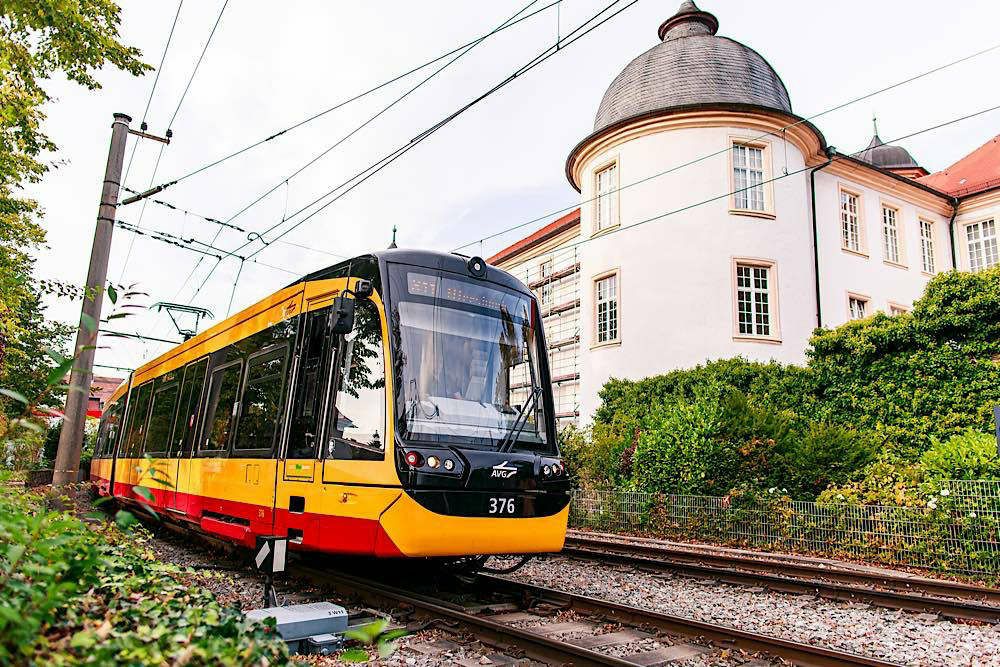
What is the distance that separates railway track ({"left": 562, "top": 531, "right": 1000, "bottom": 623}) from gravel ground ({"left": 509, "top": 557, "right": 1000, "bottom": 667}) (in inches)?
9.2

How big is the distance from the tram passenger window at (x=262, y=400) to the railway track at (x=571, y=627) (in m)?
1.91

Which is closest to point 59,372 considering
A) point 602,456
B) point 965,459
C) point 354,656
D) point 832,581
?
point 354,656

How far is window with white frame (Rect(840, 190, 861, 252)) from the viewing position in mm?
27250

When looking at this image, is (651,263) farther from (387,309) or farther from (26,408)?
(26,408)

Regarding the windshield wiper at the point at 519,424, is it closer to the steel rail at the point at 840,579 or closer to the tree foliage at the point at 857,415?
the steel rail at the point at 840,579

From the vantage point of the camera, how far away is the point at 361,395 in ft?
23.4

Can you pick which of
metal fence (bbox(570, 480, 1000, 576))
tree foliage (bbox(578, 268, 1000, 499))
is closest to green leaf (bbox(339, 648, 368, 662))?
metal fence (bbox(570, 480, 1000, 576))

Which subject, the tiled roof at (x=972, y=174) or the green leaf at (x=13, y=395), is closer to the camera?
the green leaf at (x=13, y=395)

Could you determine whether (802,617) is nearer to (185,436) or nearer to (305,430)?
(305,430)

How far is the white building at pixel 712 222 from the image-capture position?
77.9 feet

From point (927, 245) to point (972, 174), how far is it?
607 cm

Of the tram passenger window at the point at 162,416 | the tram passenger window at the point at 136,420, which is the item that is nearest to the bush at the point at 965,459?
the tram passenger window at the point at 162,416

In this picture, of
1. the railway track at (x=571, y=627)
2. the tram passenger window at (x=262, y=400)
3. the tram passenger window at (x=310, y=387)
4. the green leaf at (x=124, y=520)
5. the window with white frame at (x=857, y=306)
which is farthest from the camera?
the window with white frame at (x=857, y=306)

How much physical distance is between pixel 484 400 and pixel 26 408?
450 centimetres
